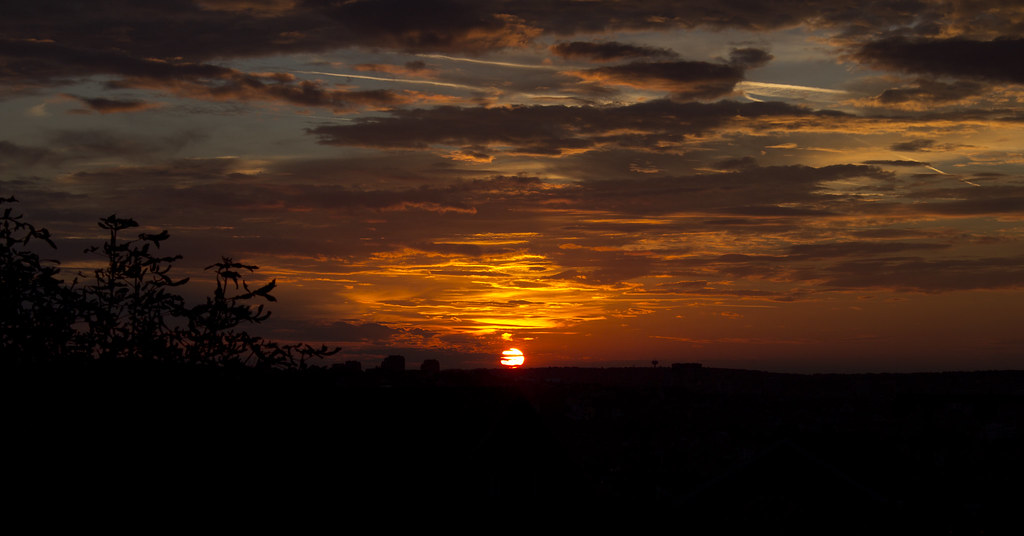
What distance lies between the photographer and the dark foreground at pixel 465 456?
57.1 ft

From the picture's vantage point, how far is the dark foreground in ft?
57.1

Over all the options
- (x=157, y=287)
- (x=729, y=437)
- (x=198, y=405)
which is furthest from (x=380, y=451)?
(x=729, y=437)

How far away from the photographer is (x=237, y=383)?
1803 centimetres

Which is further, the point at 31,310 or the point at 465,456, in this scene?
the point at 465,456

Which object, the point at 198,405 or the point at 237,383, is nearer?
the point at 237,383

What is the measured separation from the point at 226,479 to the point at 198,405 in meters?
4.20

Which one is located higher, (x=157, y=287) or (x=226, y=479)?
(x=157, y=287)

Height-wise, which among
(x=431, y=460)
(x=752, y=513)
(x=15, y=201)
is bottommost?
(x=752, y=513)

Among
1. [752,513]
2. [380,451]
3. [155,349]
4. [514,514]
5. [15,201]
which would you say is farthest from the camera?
[752,513]

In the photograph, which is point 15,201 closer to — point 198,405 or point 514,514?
point 198,405

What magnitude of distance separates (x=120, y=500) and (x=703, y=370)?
317ft

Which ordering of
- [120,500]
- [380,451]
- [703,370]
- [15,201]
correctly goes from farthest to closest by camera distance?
[703,370] → [380,451] → [120,500] → [15,201]

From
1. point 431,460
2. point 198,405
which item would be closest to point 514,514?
point 431,460

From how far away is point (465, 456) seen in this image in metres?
36.0
